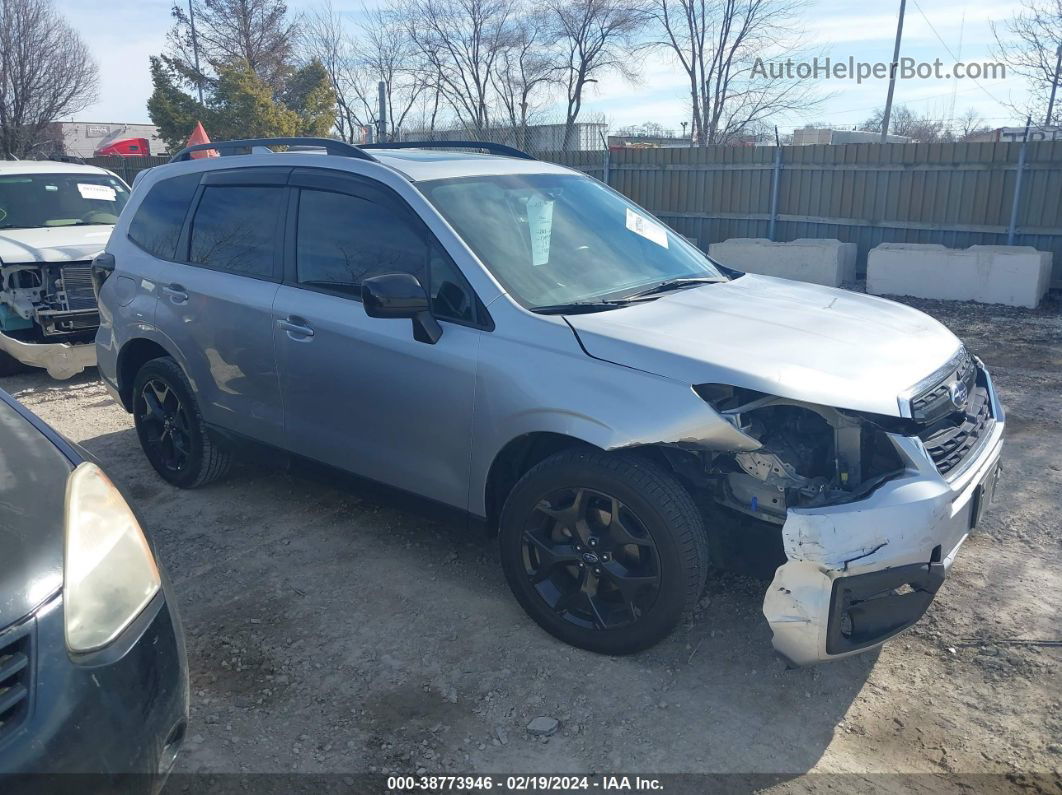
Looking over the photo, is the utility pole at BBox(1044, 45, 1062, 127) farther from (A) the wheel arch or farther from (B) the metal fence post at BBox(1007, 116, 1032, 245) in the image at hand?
(A) the wheel arch

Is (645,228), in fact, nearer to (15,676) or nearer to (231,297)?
(231,297)

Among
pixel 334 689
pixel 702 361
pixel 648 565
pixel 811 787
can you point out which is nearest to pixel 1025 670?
pixel 811 787

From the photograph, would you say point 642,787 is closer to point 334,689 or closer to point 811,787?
point 811,787

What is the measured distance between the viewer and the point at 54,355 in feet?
22.9

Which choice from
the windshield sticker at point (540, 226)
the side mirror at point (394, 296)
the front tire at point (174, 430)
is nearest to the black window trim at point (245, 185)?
the front tire at point (174, 430)

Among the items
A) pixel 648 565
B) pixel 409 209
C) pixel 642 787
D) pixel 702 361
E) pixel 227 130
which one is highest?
pixel 227 130

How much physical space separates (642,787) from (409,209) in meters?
2.40

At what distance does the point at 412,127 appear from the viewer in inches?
1305

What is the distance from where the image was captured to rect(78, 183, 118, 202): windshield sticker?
28.4ft

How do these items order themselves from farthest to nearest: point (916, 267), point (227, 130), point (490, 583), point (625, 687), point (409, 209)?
point (227, 130), point (916, 267), point (490, 583), point (409, 209), point (625, 687)

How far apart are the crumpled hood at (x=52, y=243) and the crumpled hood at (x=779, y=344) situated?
601 centimetres

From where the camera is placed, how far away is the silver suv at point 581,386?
2729 millimetres

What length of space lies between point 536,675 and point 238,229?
2.73m

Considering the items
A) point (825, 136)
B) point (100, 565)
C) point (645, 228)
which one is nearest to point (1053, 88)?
point (825, 136)
